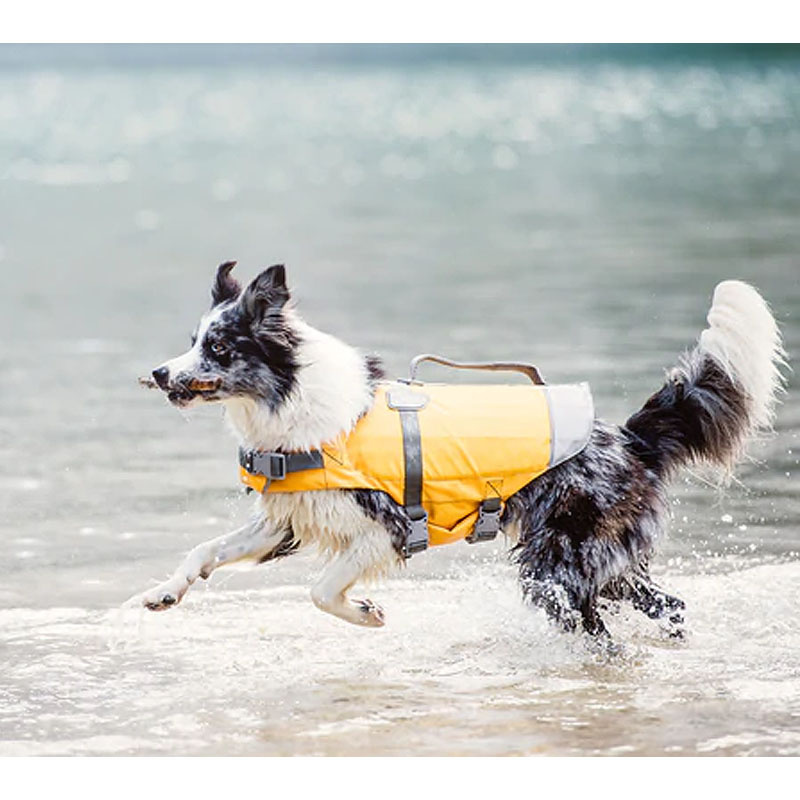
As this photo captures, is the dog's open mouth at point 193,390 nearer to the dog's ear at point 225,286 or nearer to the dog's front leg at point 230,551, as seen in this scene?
the dog's ear at point 225,286

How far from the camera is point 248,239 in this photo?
1847 centimetres

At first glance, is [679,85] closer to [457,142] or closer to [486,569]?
[457,142]

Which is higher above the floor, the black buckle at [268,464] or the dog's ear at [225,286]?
the dog's ear at [225,286]

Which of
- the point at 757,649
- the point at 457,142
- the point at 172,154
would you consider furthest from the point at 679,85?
the point at 757,649

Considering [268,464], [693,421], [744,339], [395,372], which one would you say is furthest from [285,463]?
[395,372]

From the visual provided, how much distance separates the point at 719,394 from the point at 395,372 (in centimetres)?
502

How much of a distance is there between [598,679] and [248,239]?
13.1 metres

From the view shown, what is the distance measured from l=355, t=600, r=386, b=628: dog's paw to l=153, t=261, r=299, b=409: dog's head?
83 centimetres

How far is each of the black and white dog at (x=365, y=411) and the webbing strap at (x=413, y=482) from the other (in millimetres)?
42

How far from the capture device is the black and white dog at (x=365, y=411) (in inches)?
233

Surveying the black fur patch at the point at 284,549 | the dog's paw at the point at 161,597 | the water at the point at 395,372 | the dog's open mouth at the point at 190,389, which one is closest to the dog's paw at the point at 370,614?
the water at the point at 395,372

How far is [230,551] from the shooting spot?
6164 mm

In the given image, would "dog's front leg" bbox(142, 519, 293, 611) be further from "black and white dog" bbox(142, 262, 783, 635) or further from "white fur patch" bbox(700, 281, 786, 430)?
"white fur patch" bbox(700, 281, 786, 430)

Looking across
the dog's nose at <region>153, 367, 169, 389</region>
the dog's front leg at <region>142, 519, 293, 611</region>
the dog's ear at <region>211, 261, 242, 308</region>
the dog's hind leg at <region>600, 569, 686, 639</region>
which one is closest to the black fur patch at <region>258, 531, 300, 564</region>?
the dog's front leg at <region>142, 519, 293, 611</region>
